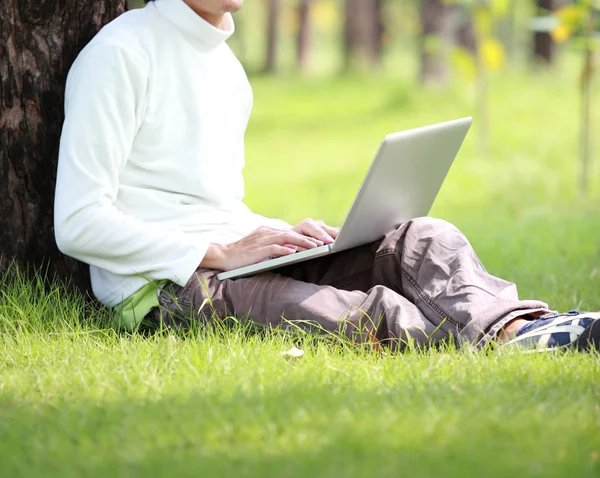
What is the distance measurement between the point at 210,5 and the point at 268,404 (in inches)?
57.9

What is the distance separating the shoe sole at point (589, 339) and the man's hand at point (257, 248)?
84cm

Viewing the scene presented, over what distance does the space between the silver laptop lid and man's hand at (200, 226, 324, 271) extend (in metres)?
0.14

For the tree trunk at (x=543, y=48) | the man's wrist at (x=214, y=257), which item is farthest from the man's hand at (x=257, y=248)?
the tree trunk at (x=543, y=48)

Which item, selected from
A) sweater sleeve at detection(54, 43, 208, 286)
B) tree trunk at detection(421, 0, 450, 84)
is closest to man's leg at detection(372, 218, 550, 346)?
sweater sleeve at detection(54, 43, 208, 286)

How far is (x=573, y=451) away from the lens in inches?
79.6

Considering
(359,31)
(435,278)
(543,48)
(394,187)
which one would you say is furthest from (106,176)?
(359,31)

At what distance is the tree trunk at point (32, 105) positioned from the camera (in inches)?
128

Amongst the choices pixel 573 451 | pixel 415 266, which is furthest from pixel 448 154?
pixel 573 451

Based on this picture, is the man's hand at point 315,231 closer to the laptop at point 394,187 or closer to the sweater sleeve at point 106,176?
the laptop at point 394,187

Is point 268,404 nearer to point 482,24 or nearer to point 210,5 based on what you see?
point 210,5

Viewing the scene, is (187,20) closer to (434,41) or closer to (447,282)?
(447,282)

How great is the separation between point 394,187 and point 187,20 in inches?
35.7

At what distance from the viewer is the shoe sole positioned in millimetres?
2719

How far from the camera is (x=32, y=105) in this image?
3.27 metres
